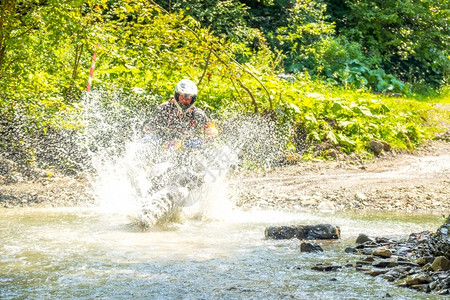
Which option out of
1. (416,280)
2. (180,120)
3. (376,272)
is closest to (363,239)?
(376,272)

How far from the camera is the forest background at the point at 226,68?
10.4m

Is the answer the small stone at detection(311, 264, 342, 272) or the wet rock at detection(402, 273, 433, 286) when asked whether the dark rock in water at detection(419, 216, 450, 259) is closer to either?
the wet rock at detection(402, 273, 433, 286)

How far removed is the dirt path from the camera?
10.5m

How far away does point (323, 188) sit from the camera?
11461 mm

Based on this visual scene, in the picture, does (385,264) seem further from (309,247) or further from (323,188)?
(323,188)

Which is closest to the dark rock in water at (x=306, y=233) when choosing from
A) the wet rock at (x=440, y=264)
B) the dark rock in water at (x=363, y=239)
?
the dark rock in water at (x=363, y=239)

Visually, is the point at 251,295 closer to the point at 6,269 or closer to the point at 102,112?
the point at 6,269

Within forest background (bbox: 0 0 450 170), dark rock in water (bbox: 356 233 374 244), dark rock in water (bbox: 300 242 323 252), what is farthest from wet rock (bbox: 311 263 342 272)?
forest background (bbox: 0 0 450 170)

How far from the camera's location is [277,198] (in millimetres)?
10758

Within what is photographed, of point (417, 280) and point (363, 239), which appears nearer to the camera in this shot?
point (417, 280)

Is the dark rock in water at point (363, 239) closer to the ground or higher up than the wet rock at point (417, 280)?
higher up

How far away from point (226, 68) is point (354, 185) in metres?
3.52

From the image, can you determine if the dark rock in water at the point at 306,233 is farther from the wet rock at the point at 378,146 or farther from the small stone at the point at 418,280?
the wet rock at the point at 378,146

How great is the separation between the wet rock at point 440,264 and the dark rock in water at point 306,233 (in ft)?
6.39
